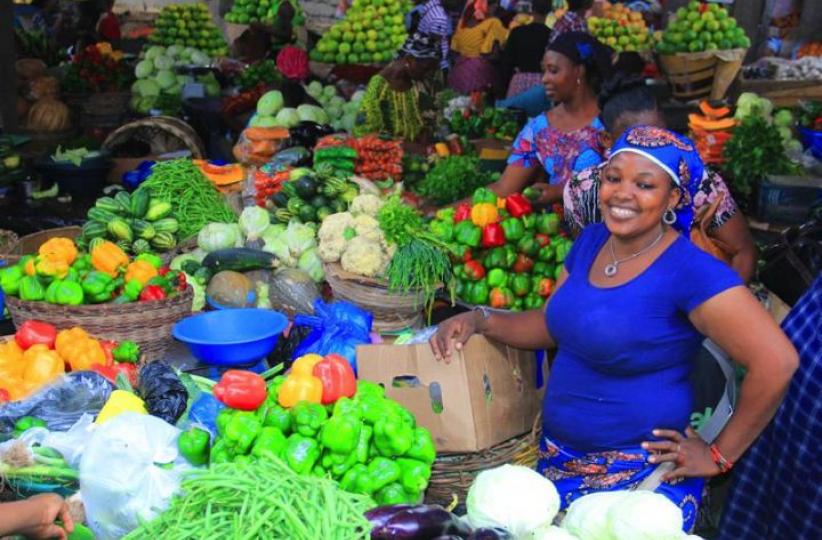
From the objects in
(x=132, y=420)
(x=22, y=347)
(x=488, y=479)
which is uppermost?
(x=488, y=479)

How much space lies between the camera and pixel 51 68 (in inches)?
377

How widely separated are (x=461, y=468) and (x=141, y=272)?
6.10ft

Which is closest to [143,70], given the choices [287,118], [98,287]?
[287,118]

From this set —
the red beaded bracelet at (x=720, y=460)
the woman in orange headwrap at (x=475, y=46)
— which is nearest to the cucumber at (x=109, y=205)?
the red beaded bracelet at (x=720, y=460)

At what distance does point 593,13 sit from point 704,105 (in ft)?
16.9

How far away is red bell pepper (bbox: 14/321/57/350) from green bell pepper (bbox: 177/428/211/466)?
3.91 ft

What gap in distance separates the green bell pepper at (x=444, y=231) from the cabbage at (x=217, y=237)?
52.5 inches

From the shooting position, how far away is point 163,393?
281 cm

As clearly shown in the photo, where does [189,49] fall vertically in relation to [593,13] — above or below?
below

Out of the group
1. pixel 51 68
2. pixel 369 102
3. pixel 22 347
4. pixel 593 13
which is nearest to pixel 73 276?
pixel 22 347

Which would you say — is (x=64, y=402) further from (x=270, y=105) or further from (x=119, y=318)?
(x=270, y=105)

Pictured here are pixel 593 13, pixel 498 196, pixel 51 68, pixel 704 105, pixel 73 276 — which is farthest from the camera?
pixel 593 13

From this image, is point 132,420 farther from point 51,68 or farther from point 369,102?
point 51,68

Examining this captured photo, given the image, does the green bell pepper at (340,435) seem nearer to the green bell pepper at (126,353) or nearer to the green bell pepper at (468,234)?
the green bell pepper at (126,353)
